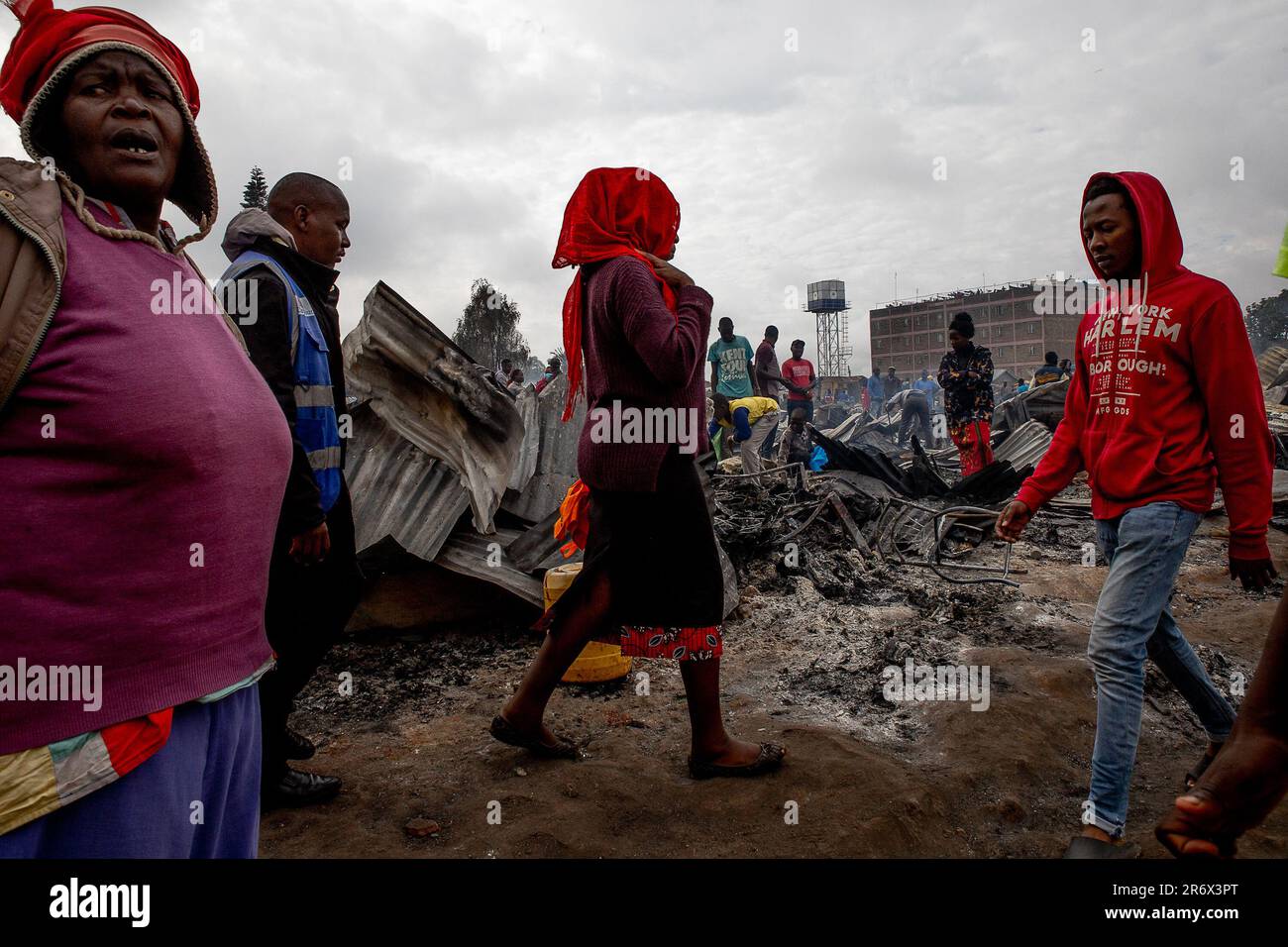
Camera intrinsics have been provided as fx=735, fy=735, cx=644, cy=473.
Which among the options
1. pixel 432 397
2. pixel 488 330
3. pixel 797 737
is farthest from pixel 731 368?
pixel 488 330

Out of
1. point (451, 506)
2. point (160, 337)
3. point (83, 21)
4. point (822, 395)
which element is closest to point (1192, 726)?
point (451, 506)

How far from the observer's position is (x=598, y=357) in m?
2.71

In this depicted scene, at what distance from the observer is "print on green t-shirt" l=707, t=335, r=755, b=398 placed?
9.82 metres

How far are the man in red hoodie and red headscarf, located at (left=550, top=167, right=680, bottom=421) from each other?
1464 millimetres

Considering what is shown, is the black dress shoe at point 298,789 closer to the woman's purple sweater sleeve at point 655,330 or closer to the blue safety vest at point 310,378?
the blue safety vest at point 310,378

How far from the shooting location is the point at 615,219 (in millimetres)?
2729

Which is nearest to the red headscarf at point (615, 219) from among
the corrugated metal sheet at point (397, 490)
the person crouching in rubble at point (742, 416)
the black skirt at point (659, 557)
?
the black skirt at point (659, 557)

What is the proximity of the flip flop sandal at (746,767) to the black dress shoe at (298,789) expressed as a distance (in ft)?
4.42

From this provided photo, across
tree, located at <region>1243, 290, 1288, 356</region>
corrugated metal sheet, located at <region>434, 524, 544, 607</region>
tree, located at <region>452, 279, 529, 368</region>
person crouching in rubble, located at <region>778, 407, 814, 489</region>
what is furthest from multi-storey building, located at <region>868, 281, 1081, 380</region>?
corrugated metal sheet, located at <region>434, 524, 544, 607</region>

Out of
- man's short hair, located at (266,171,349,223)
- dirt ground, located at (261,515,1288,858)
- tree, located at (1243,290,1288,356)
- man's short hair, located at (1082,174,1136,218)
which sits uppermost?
tree, located at (1243,290,1288,356)

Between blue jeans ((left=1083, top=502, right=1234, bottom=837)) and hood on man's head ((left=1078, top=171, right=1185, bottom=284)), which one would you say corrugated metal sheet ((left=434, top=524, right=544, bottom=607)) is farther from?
hood on man's head ((left=1078, top=171, right=1185, bottom=284))

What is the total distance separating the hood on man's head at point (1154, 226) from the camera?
2.29 metres

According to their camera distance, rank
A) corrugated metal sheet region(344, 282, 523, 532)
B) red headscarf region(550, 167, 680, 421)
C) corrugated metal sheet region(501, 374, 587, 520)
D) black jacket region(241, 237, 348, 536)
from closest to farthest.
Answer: black jacket region(241, 237, 348, 536), red headscarf region(550, 167, 680, 421), corrugated metal sheet region(344, 282, 523, 532), corrugated metal sheet region(501, 374, 587, 520)
